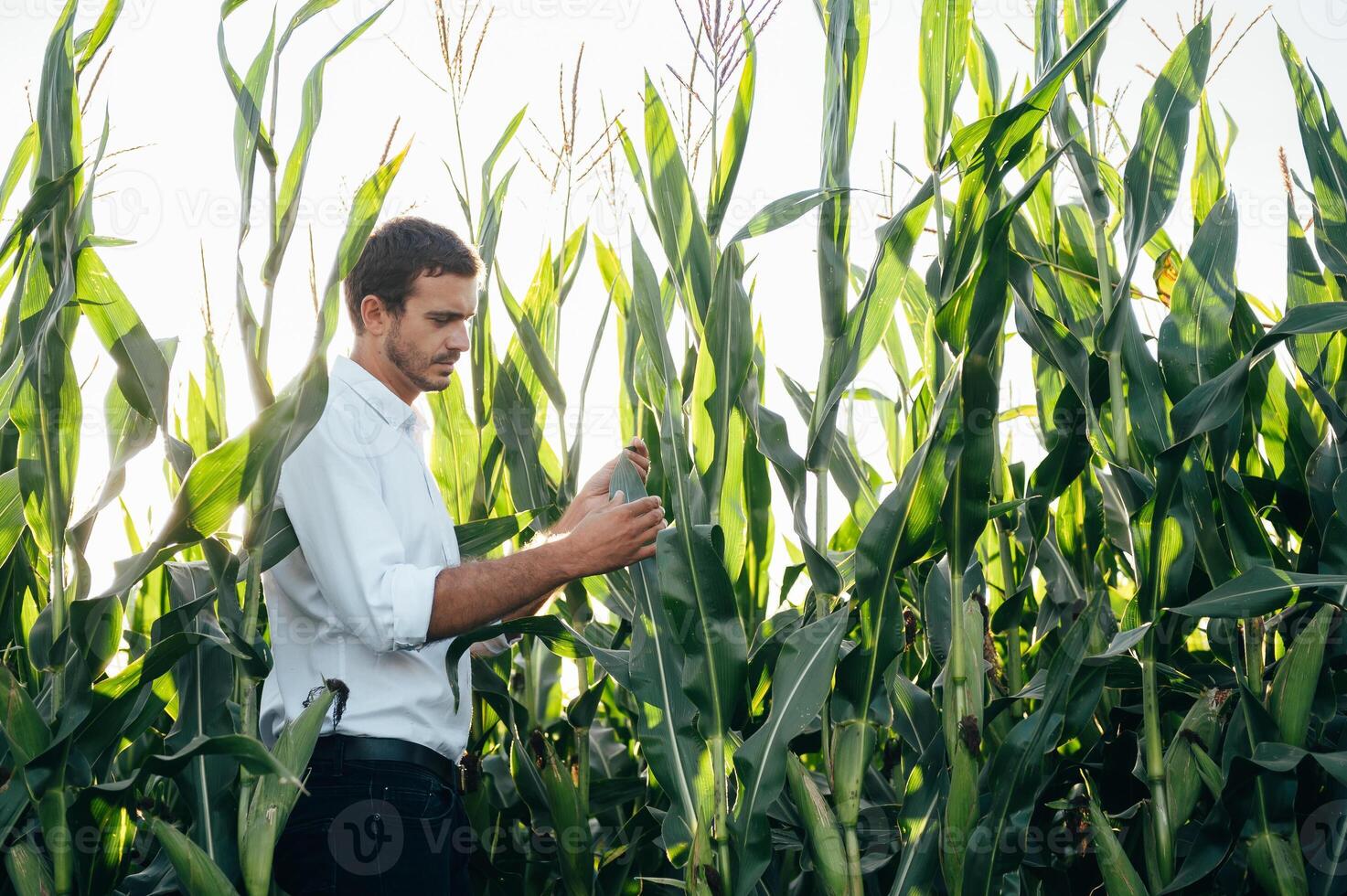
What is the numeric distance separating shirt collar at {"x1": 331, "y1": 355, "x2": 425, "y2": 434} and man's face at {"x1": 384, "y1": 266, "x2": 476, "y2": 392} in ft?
0.17

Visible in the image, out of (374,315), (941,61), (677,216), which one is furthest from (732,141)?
(374,315)

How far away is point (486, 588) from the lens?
4.85ft

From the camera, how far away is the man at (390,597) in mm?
1471

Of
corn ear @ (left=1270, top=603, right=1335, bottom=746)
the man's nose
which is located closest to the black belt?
the man's nose

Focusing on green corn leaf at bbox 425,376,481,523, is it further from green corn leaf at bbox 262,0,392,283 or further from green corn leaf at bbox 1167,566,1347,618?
green corn leaf at bbox 1167,566,1347,618

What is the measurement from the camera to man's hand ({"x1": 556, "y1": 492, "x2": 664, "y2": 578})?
142cm

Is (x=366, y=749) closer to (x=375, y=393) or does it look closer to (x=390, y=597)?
(x=390, y=597)

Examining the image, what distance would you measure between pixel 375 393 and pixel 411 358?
9 cm

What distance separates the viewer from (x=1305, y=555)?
5.48 ft

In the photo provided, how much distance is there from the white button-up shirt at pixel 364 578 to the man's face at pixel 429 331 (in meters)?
0.06

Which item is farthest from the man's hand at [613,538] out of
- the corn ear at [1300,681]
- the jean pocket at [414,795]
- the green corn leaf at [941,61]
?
the corn ear at [1300,681]

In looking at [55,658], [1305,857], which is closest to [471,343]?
[55,658]

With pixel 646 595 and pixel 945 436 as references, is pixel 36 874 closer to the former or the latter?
pixel 646 595

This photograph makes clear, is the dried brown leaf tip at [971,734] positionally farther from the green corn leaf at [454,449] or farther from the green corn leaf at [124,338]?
the green corn leaf at [124,338]
